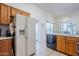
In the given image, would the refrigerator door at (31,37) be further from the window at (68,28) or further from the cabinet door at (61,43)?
the window at (68,28)

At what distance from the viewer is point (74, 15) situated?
9.58m

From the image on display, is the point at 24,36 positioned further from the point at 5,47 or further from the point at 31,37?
the point at 5,47

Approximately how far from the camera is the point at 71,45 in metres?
4.41

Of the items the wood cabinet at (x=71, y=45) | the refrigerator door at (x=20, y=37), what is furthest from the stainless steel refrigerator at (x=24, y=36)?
the wood cabinet at (x=71, y=45)

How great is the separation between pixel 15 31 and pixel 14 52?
0.70 m

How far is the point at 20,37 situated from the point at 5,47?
601mm

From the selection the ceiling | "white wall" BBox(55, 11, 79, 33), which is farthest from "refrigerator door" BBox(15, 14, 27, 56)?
"white wall" BBox(55, 11, 79, 33)

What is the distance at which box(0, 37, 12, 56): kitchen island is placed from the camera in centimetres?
351

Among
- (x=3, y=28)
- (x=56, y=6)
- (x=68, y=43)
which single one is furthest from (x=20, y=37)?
(x=56, y=6)

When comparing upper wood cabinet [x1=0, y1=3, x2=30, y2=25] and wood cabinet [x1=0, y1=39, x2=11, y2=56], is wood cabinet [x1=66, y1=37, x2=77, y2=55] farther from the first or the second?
upper wood cabinet [x1=0, y1=3, x2=30, y2=25]

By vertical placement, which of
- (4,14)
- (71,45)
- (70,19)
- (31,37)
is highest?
(70,19)

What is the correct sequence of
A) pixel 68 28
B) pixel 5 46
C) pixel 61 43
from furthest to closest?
pixel 68 28 < pixel 61 43 < pixel 5 46

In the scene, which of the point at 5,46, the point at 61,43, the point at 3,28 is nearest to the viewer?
the point at 5,46

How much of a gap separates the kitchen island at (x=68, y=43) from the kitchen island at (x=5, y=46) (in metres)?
2.20
